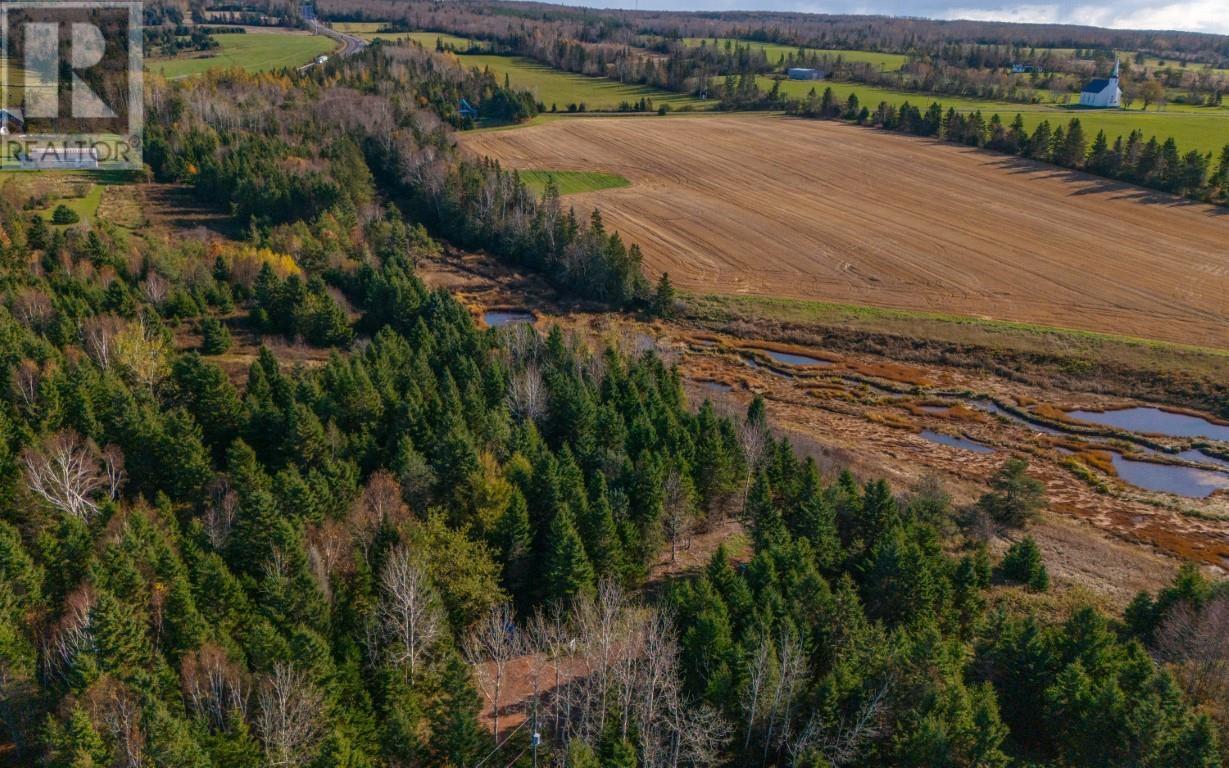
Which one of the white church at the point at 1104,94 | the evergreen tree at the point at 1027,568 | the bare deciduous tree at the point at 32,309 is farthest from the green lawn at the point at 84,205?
the white church at the point at 1104,94

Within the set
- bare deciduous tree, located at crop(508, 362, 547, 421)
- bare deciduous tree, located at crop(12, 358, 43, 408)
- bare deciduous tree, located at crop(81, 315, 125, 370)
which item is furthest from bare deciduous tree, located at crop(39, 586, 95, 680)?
bare deciduous tree, located at crop(508, 362, 547, 421)

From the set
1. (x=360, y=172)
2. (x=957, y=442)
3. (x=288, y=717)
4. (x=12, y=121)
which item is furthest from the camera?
(x=12, y=121)

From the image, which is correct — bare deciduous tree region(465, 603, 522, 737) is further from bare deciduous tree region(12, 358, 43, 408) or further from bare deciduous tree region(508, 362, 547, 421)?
bare deciduous tree region(12, 358, 43, 408)

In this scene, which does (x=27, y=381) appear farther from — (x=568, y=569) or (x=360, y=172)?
(x=360, y=172)

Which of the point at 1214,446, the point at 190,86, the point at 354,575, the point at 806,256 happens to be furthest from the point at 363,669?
the point at 190,86

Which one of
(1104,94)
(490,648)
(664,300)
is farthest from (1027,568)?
(1104,94)

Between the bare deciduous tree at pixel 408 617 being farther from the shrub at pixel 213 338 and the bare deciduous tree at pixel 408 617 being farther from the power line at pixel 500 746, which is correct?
the shrub at pixel 213 338

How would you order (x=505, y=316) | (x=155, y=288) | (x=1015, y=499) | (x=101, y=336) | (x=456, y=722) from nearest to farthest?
1. (x=456, y=722)
2. (x=1015, y=499)
3. (x=101, y=336)
4. (x=155, y=288)
5. (x=505, y=316)
